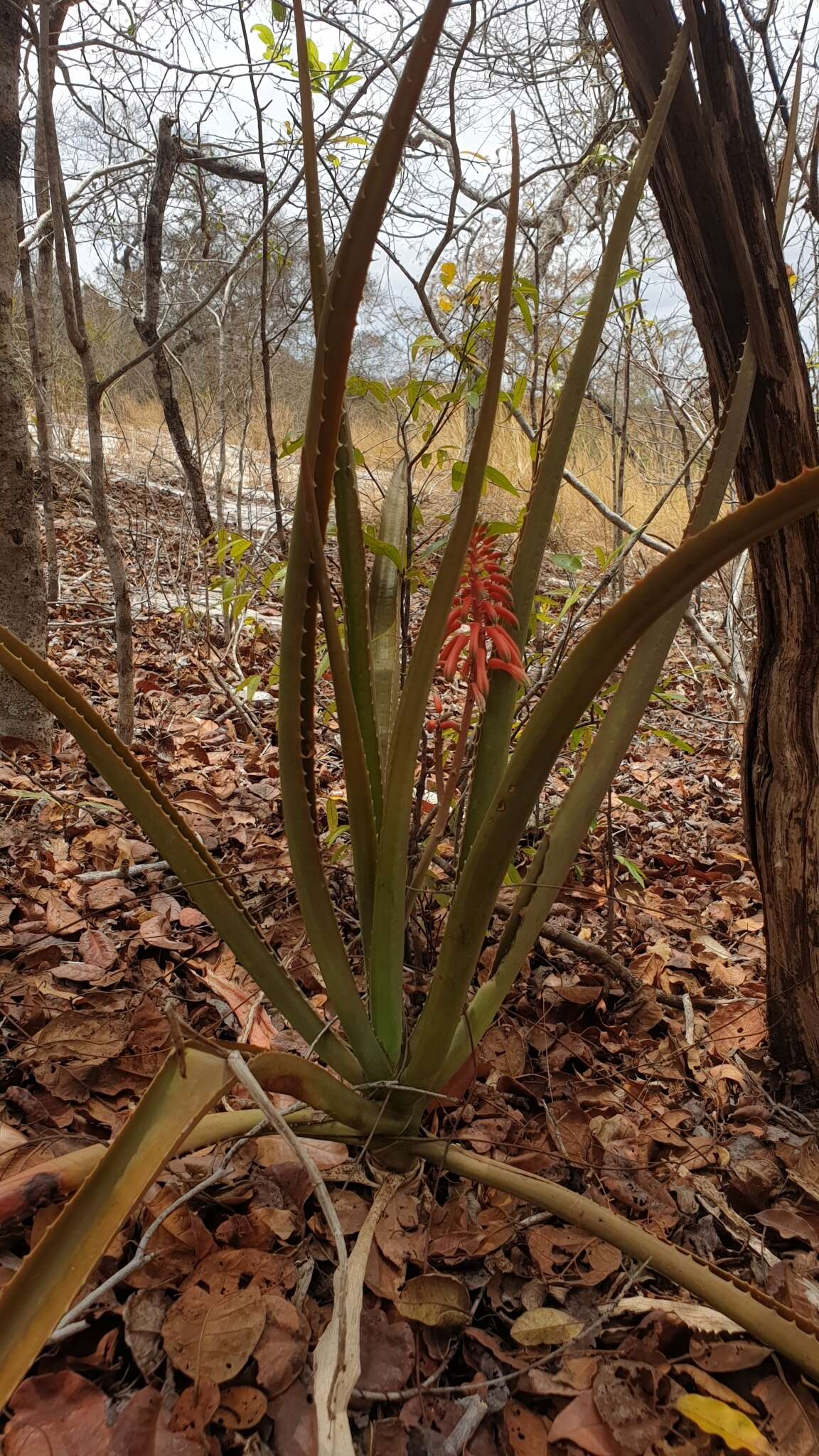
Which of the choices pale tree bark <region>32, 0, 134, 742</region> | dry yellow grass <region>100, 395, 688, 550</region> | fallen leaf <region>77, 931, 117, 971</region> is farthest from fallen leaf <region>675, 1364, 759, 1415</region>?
dry yellow grass <region>100, 395, 688, 550</region>

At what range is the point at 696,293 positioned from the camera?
1021mm

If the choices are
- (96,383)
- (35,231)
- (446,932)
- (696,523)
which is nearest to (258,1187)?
(446,932)

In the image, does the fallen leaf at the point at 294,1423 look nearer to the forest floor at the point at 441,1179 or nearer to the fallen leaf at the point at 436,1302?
the forest floor at the point at 441,1179

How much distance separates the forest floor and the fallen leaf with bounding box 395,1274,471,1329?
0.01 metres

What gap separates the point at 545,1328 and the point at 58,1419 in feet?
1.58

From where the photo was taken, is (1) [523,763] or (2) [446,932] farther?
(2) [446,932]

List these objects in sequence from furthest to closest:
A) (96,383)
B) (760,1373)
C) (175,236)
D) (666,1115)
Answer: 1. (175,236)
2. (96,383)
3. (666,1115)
4. (760,1373)

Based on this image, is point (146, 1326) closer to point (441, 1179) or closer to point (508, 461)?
point (441, 1179)

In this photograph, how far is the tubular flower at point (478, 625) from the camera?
860mm

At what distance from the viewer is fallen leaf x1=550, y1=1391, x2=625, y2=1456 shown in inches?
28.5

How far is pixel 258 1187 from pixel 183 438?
3.57m

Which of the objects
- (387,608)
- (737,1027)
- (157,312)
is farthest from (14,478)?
(157,312)

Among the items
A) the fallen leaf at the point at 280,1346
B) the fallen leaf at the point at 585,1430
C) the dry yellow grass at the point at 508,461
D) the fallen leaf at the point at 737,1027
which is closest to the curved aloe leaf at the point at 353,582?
the fallen leaf at the point at 280,1346

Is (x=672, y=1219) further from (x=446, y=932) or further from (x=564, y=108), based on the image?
(x=564, y=108)
